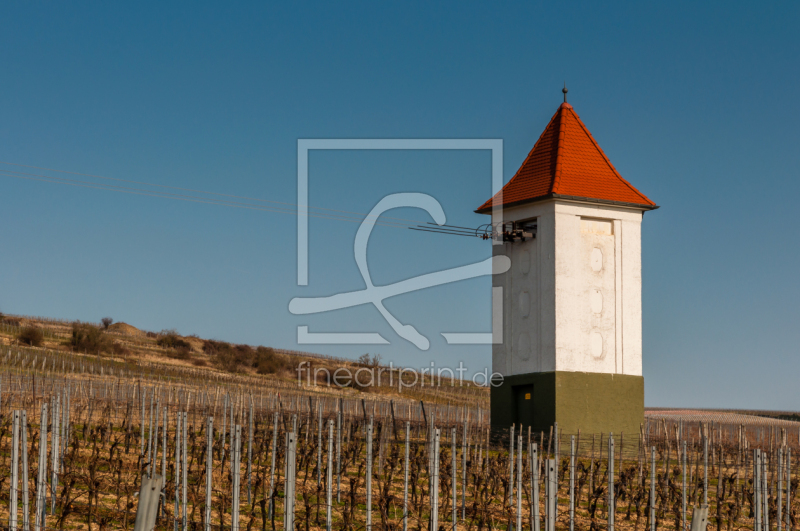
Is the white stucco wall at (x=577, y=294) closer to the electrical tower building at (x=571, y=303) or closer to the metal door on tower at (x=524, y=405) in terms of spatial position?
the electrical tower building at (x=571, y=303)

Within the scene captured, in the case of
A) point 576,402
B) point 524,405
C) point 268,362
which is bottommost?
point 524,405

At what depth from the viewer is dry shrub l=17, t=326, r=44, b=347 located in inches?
2069

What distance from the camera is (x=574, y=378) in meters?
24.7

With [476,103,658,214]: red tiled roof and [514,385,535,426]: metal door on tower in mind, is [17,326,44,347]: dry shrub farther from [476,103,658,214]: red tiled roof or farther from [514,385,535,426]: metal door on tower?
[514,385,535,426]: metal door on tower

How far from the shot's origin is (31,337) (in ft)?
174

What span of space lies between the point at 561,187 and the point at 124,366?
2901 cm

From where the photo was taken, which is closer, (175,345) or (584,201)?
(584,201)

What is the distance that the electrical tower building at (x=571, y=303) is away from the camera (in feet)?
81.5

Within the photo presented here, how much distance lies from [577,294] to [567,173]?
3.42 m

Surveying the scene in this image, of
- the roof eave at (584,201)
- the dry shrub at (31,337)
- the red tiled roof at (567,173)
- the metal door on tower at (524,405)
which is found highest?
the red tiled roof at (567,173)

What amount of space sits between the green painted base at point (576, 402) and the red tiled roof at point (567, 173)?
15.5ft

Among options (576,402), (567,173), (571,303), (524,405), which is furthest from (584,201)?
(524,405)

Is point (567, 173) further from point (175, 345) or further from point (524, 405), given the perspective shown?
point (175, 345)

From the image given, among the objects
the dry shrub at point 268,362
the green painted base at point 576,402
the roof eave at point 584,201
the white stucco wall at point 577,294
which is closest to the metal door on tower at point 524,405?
the green painted base at point 576,402
